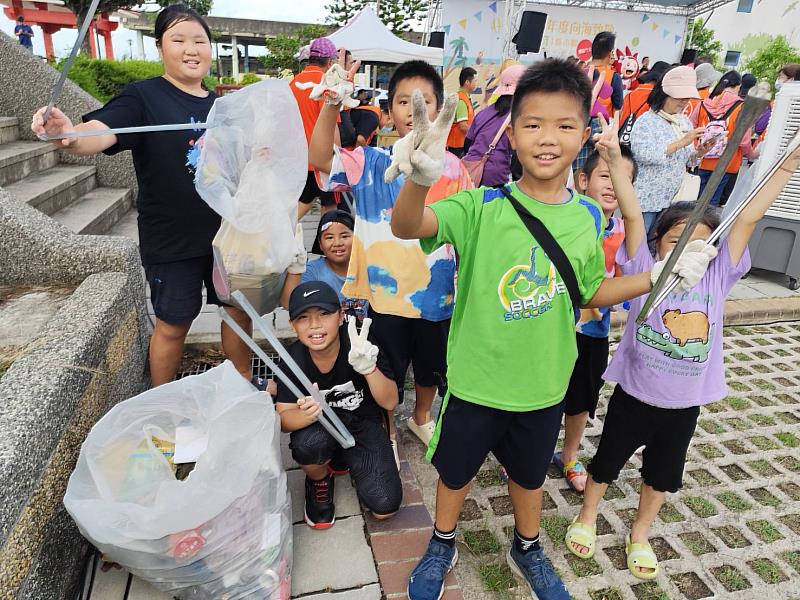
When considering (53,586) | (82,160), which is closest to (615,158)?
(53,586)

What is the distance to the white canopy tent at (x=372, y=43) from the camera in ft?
37.0

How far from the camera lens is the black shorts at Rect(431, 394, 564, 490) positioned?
5.76 ft

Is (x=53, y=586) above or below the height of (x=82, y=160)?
below

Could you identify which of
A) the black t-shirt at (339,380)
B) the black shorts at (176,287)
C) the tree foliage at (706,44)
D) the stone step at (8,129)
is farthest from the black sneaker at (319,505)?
the tree foliage at (706,44)

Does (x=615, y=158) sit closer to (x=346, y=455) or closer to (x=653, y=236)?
(x=653, y=236)

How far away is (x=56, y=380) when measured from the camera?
1755 millimetres

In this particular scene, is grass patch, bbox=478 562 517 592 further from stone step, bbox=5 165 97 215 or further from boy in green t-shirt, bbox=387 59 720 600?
stone step, bbox=5 165 97 215

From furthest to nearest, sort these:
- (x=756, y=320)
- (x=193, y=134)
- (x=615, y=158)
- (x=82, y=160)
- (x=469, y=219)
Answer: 1. (x=82, y=160)
2. (x=756, y=320)
3. (x=193, y=134)
4. (x=615, y=158)
5. (x=469, y=219)

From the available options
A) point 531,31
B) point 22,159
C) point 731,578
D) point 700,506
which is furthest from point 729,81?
point 22,159

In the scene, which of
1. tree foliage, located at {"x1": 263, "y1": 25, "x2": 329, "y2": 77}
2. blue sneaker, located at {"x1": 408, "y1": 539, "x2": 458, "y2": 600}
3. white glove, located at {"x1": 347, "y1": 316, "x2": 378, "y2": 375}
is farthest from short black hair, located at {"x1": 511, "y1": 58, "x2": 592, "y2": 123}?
tree foliage, located at {"x1": 263, "y1": 25, "x2": 329, "y2": 77}

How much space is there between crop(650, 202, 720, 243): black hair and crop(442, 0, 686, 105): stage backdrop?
896cm

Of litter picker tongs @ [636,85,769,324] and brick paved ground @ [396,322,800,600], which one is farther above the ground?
litter picker tongs @ [636,85,769,324]

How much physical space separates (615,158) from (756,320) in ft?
12.2

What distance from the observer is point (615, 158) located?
171 centimetres
